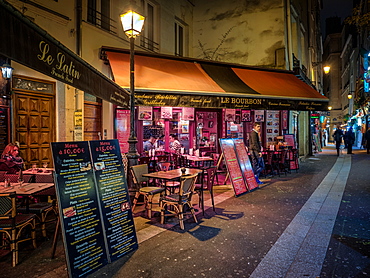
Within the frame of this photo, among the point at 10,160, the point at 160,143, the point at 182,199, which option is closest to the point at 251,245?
the point at 182,199

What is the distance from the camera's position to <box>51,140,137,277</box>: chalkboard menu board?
140 inches

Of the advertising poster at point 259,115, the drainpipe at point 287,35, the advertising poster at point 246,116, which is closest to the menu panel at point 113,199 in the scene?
the advertising poster at point 246,116

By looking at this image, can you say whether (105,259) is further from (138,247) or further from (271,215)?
(271,215)

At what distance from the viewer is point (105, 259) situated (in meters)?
3.92

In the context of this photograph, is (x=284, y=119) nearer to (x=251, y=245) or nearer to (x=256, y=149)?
(x=256, y=149)

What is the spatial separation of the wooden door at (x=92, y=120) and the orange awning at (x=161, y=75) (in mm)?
1557

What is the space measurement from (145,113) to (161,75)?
6.11ft

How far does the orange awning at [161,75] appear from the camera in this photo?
8945mm

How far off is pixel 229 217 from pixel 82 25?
24.1 feet

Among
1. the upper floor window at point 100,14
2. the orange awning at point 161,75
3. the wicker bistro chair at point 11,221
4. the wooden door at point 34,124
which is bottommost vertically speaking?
the wicker bistro chair at point 11,221

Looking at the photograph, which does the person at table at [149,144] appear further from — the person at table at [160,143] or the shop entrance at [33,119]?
the shop entrance at [33,119]

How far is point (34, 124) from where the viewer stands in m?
7.86

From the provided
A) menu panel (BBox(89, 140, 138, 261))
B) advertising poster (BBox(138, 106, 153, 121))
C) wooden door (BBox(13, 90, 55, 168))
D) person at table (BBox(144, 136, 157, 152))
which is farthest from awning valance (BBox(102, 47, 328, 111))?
menu panel (BBox(89, 140, 138, 261))

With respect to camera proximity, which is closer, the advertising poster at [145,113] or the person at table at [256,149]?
the person at table at [256,149]
